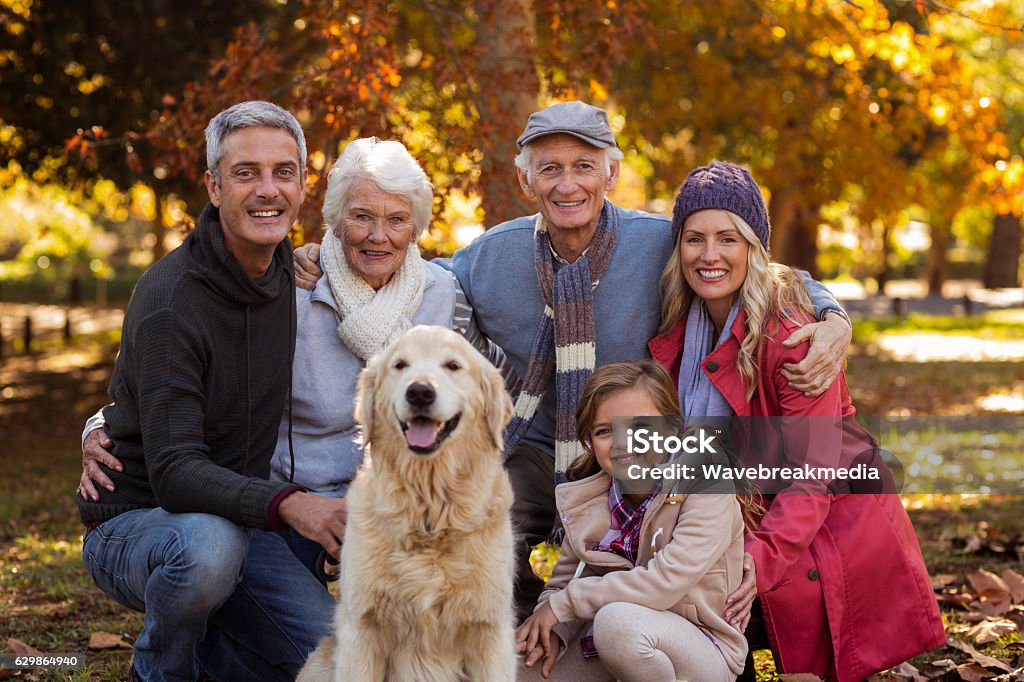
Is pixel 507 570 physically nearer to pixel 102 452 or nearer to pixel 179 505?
pixel 179 505

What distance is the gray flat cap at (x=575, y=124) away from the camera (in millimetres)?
4176

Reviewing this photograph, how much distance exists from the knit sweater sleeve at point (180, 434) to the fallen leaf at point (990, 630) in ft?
10.2

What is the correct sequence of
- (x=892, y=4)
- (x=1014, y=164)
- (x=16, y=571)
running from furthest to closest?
(x=892, y=4)
(x=1014, y=164)
(x=16, y=571)

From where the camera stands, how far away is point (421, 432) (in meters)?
3.00

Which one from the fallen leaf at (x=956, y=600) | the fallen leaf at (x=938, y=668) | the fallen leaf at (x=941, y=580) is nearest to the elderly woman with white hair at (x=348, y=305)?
the fallen leaf at (x=938, y=668)

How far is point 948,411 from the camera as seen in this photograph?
11555 millimetres

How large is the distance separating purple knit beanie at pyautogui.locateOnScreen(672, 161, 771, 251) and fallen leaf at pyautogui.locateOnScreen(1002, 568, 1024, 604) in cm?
242

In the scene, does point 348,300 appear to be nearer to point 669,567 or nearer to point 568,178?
point 568,178

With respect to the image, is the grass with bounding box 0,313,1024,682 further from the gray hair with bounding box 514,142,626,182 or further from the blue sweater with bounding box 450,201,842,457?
the gray hair with bounding box 514,142,626,182

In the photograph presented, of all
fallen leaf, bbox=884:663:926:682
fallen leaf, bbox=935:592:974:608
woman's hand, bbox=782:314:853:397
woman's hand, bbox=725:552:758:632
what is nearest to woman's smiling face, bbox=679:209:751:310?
woman's hand, bbox=782:314:853:397

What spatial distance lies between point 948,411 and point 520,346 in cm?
865

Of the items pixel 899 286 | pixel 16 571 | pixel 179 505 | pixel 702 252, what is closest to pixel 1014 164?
pixel 702 252

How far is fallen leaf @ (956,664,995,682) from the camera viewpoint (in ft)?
12.7

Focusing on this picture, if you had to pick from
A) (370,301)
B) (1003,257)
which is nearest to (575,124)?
(370,301)
